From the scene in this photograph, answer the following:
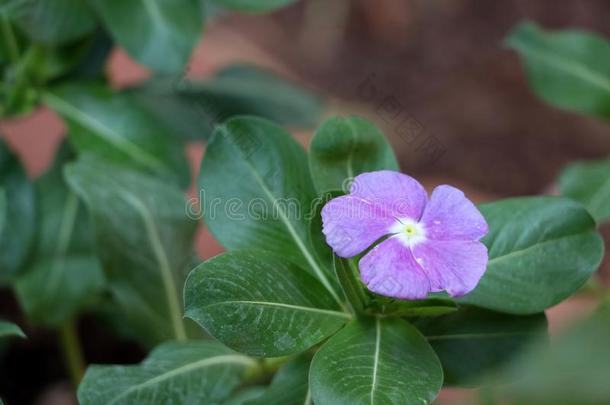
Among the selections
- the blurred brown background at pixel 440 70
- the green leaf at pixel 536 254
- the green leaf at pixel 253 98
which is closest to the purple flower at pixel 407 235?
the green leaf at pixel 536 254

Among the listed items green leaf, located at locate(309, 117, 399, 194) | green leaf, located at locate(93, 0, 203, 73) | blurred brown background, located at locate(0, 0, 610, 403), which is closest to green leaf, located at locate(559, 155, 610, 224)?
green leaf, located at locate(309, 117, 399, 194)

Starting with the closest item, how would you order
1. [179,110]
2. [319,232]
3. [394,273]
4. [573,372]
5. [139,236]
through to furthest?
[573,372] < [394,273] < [319,232] < [139,236] < [179,110]

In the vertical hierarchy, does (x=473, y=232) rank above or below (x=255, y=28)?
above

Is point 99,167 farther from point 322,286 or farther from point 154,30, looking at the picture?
point 322,286

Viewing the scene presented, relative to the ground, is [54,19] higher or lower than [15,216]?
higher

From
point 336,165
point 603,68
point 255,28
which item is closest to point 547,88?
point 603,68

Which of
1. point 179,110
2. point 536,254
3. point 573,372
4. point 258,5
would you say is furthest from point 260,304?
point 179,110

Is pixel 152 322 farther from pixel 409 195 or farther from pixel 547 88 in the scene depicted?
pixel 547 88
